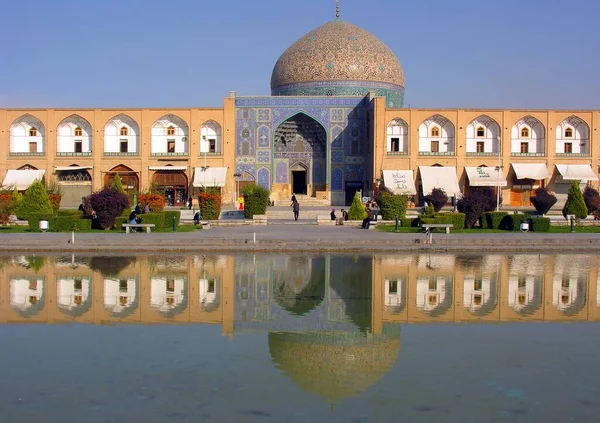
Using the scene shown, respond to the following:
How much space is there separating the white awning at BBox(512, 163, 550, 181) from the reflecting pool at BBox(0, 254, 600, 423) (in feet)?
59.6

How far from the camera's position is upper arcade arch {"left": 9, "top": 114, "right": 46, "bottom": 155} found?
1153 inches

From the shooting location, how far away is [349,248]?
44.0 ft

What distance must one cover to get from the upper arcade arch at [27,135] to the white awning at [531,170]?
62.3ft

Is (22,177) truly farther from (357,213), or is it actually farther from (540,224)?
(540,224)

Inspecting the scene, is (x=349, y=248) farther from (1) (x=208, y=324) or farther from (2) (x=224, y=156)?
(2) (x=224, y=156)

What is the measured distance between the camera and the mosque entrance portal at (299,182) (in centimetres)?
3098

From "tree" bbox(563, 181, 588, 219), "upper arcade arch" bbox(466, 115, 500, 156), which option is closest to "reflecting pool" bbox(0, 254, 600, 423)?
"tree" bbox(563, 181, 588, 219)

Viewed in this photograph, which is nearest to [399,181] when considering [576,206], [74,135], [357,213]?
[357,213]

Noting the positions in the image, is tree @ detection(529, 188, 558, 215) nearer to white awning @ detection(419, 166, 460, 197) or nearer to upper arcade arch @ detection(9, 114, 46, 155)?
white awning @ detection(419, 166, 460, 197)

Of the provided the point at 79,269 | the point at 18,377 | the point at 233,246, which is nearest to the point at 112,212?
the point at 233,246

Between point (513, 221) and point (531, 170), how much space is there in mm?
11598

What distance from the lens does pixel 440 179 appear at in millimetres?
27797

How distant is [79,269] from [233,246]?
11.8ft

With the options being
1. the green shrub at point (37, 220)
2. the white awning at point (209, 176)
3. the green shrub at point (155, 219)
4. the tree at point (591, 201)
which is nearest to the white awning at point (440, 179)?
the tree at point (591, 201)
